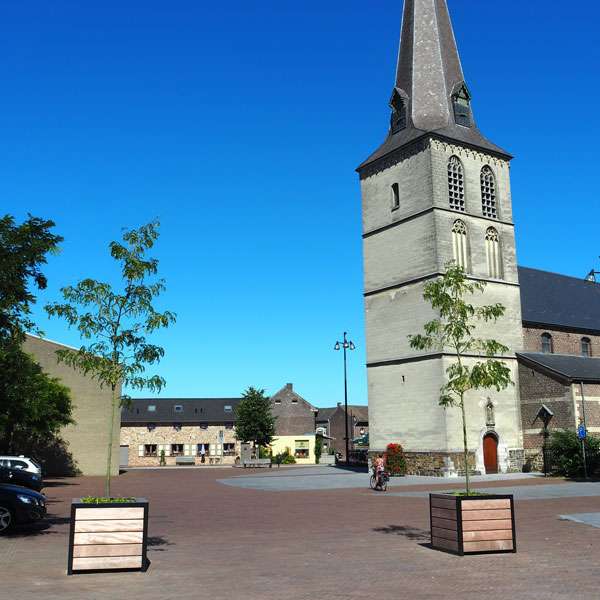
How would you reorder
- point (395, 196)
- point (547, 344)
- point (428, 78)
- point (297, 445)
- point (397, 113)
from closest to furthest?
point (395, 196), point (428, 78), point (397, 113), point (547, 344), point (297, 445)

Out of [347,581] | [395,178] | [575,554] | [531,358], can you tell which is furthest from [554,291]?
[347,581]

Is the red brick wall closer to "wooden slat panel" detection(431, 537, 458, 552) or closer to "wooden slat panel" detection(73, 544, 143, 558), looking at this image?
"wooden slat panel" detection(431, 537, 458, 552)

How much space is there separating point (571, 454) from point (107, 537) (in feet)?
96.2

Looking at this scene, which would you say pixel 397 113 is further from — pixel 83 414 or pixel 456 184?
pixel 83 414

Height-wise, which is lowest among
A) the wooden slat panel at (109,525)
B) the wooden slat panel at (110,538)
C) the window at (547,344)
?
the wooden slat panel at (110,538)

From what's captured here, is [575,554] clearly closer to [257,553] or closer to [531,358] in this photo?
[257,553]

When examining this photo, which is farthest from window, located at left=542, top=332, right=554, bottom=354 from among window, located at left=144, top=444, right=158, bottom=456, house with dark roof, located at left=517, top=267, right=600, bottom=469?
window, located at left=144, top=444, right=158, bottom=456

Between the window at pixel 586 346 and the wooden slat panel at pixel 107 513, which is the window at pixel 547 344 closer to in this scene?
the window at pixel 586 346

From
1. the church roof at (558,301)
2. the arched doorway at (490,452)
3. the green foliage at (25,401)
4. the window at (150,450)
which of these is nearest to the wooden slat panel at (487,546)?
the green foliage at (25,401)

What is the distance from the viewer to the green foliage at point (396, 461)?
3731cm

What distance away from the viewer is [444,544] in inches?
451

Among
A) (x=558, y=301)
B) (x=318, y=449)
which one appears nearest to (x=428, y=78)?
(x=558, y=301)

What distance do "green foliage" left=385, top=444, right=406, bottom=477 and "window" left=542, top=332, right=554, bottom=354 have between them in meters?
12.6

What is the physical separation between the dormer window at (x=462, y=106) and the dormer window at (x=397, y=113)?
320 cm
